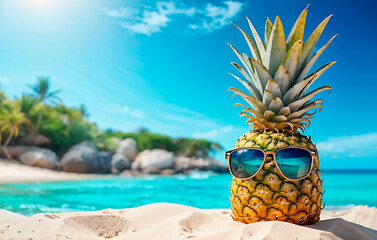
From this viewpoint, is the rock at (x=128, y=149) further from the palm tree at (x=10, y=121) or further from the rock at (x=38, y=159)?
the palm tree at (x=10, y=121)

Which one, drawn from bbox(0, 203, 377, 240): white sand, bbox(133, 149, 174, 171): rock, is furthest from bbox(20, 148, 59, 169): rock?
bbox(0, 203, 377, 240): white sand

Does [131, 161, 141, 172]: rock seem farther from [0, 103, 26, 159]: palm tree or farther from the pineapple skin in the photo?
the pineapple skin

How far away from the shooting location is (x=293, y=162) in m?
2.49

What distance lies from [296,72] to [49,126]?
26.5 metres

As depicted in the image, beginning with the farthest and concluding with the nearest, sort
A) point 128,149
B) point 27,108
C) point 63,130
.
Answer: point 128,149, point 63,130, point 27,108

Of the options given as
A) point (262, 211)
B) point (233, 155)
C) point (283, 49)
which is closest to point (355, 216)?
point (262, 211)

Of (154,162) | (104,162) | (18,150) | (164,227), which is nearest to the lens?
(164,227)

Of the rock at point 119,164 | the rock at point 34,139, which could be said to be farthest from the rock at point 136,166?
the rock at point 34,139

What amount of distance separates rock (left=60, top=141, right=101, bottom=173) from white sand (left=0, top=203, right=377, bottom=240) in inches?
808

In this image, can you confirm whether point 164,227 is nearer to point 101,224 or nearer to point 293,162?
point 101,224

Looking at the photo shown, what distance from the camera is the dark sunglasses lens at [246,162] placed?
2.55 metres

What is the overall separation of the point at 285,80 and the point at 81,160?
2232 centimetres

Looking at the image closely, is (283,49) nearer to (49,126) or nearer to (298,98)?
(298,98)

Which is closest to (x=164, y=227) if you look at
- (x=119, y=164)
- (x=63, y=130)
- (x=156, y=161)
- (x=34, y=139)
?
(x=119, y=164)
